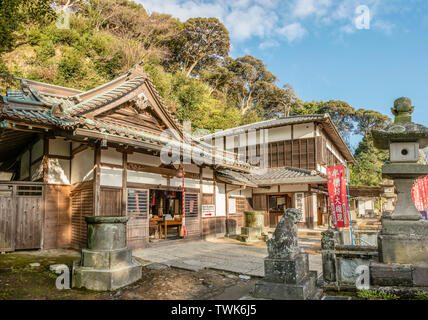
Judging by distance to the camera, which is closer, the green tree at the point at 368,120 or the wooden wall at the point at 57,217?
the wooden wall at the point at 57,217

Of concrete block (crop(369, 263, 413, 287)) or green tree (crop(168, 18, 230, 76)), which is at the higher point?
→ green tree (crop(168, 18, 230, 76))

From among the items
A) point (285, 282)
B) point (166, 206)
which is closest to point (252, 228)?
point (166, 206)

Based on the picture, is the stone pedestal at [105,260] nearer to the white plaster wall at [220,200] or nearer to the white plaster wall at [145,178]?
the white plaster wall at [145,178]

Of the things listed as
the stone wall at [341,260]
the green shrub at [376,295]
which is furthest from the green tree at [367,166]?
the green shrub at [376,295]

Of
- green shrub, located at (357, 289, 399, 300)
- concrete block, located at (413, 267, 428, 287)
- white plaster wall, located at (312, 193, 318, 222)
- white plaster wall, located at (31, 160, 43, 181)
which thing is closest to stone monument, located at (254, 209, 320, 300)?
green shrub, located at (357, 289, 399, 300)

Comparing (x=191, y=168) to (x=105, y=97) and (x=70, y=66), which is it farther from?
(x=70, y=66)

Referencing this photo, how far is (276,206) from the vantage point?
20.4m

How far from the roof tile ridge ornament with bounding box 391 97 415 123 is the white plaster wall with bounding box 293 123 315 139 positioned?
1506cm

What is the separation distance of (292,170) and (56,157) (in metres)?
15.5

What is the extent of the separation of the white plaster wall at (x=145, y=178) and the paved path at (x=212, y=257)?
2639 mm

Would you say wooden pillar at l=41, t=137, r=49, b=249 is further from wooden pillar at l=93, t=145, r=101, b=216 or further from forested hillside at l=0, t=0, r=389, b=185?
forested hillside at l=0, t=0, r=389, b=185

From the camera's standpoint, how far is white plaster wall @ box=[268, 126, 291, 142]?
2198 centimetres

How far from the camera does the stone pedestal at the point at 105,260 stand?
219 inches
